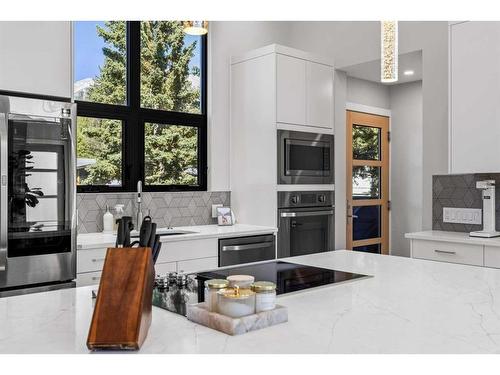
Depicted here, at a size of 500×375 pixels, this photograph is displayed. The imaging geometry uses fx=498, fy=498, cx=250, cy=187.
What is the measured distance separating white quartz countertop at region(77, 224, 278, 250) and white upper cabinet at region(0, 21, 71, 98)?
956 millimetres

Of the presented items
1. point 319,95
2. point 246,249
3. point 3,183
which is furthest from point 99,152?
point 319,95

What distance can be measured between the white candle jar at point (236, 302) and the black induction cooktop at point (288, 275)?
0.40m

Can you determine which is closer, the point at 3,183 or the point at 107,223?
the point at 3,183

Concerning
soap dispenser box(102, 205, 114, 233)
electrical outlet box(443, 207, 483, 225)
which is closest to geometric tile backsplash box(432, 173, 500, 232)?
electrical outlet box(443, 207, 483, 225)

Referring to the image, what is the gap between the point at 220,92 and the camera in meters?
4.65

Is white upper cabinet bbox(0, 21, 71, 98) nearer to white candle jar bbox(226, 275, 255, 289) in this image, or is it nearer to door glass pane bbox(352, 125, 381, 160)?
white candle jar bbox(226, 275, 255, 289)

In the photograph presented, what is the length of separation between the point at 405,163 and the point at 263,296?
509 cm

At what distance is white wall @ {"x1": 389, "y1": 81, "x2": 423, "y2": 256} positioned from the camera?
19.2 ft

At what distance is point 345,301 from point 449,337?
1.29 feet

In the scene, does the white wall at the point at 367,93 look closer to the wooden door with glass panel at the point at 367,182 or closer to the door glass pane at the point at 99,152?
the wooden door with glass panel at the point at 367,182

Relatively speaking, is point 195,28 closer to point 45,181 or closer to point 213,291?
point 45,181

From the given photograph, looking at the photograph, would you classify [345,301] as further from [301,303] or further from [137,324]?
[137,324]

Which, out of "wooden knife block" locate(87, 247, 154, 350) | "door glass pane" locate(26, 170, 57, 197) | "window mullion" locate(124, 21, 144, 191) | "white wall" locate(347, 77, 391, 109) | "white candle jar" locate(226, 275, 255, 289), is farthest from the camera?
"white wall" locate(347, 77, 391, 109)

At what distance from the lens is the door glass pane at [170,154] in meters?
4.26
